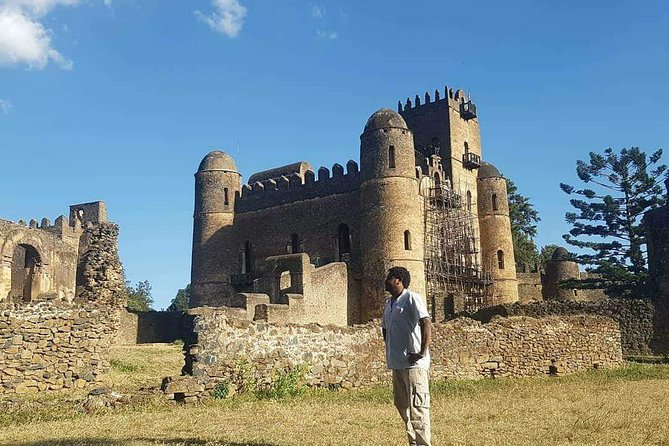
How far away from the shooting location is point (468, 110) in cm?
3841

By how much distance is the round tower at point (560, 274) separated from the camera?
33.2 m

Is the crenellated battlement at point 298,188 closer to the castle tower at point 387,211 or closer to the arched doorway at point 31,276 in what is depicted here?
the castle tower at point 387,211

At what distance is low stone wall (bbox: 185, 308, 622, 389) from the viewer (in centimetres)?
1044

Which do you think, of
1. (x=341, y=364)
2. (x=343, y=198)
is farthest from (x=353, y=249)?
(x=341, y=364)

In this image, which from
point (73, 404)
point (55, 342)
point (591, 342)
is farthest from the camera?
point (591, 342)

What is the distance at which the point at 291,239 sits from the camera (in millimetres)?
34969

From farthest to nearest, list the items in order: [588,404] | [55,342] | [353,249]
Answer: [353,249] → [55,342] → [588,404]

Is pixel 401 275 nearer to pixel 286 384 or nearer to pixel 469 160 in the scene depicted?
pixel 286 384

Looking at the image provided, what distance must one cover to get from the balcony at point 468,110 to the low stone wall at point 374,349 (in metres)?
23.3

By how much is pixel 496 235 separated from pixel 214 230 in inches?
599

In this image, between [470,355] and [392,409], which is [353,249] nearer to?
[470,355]

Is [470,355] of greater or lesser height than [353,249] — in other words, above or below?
below

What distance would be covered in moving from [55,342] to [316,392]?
4307mm

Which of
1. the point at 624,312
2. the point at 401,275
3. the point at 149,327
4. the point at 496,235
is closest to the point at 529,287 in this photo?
the point at 496,235
